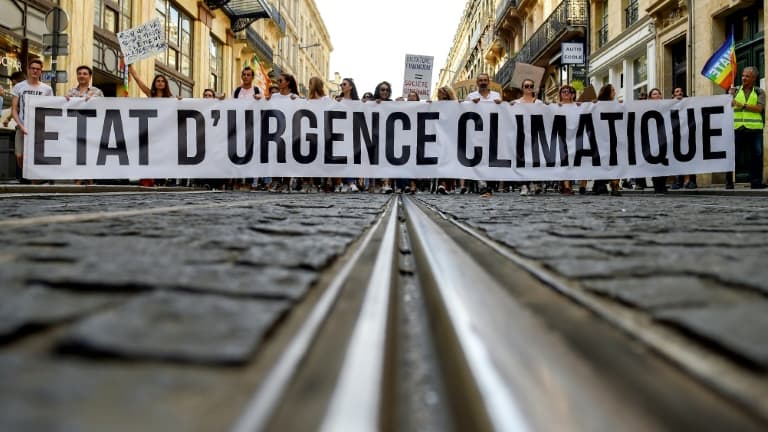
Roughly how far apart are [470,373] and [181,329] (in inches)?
15.1

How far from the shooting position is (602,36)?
790 inches

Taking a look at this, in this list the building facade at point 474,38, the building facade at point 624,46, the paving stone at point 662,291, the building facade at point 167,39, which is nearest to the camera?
the paving stone at point 662,291

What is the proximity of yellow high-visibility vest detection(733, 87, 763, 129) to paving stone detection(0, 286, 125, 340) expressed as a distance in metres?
9.99

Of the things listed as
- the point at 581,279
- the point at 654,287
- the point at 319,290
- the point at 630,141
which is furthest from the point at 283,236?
the point at 630,141

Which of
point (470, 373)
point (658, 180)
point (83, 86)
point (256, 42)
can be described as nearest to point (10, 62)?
point (83, 86)

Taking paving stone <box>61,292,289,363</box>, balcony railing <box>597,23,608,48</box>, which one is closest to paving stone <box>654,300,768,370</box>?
paving stone <box>61,292,289,363</box>

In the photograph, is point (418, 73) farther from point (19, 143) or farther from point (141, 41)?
point (19, 143)

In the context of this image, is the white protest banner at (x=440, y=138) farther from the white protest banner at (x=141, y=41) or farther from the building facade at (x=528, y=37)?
the building facade at (x=528, y=37)

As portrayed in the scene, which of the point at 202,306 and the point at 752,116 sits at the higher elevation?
the point at 752,116

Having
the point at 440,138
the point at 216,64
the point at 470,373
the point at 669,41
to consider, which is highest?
the point at 216,64

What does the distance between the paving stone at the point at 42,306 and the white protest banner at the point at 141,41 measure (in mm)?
8659

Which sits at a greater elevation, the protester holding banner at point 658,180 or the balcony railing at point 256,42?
the balcony railing at point 256,42

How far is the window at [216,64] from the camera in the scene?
21938mm

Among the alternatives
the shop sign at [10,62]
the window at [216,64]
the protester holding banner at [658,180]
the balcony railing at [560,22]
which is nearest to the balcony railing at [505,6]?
the balcony railing at [560,22]
